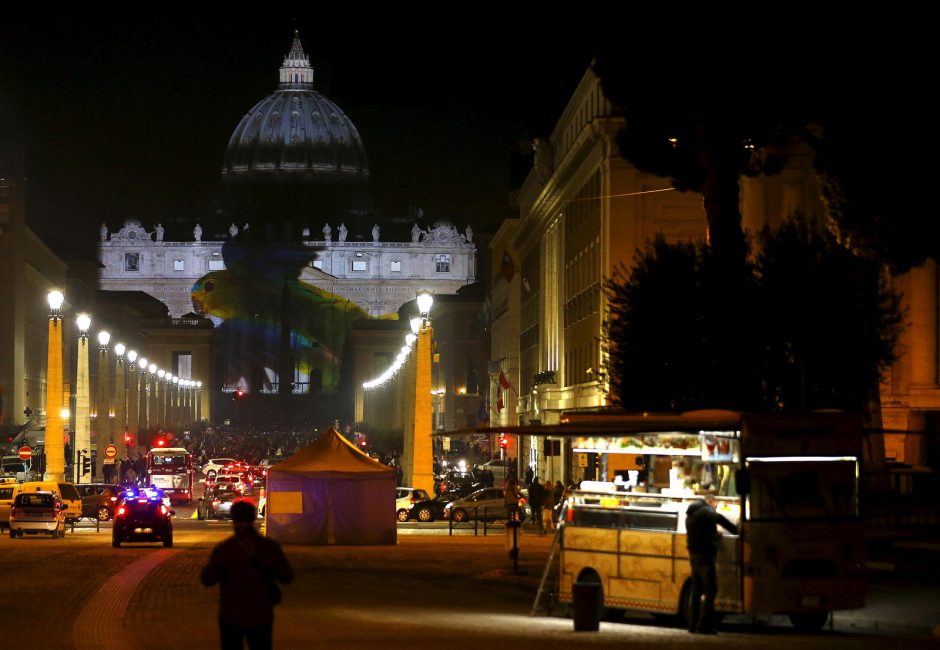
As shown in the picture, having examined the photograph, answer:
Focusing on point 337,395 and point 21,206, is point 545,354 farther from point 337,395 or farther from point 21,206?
point 337,395

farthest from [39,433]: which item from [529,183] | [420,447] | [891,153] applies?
[891,153]

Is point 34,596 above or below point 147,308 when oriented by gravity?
below

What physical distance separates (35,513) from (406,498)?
497 inches

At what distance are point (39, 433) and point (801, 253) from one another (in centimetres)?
6376

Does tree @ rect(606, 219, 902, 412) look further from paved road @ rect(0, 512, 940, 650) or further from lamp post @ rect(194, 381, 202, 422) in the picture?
lamp post @ rect(194, 381, 202, 422)

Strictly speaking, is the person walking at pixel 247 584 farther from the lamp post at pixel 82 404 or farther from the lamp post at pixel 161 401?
the lamp post at pixel 161 401

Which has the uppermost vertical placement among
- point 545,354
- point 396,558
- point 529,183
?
point 529,183

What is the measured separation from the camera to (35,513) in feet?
128

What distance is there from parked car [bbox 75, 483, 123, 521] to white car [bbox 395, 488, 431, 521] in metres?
7.23

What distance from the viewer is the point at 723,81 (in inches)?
1101

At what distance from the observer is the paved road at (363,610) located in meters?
16.6

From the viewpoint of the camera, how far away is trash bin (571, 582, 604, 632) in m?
17.7

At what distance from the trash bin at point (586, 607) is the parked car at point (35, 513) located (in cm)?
2314

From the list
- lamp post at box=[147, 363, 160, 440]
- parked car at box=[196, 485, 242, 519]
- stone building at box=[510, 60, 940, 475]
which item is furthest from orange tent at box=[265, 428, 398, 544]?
lamp post at box=[147, 363, 160, 440]
